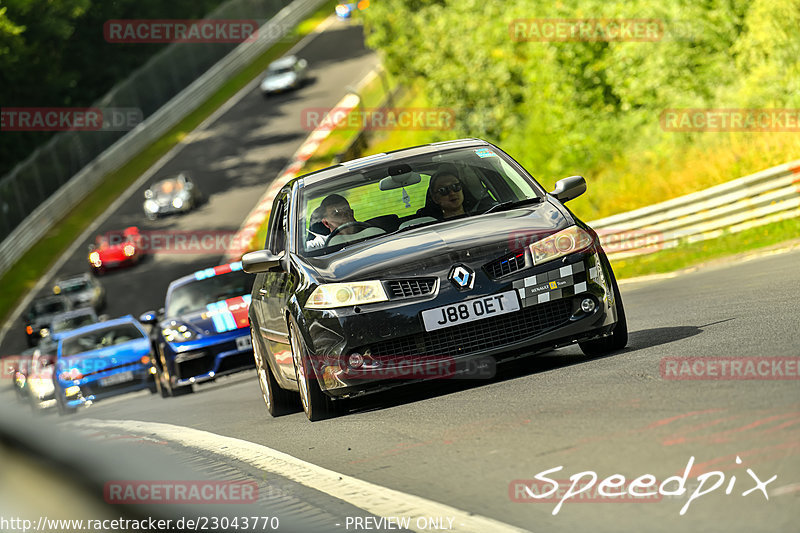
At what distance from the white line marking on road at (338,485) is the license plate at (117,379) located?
32.8 feet

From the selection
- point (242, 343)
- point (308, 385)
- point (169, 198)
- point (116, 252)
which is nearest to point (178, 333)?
point (242, 343)

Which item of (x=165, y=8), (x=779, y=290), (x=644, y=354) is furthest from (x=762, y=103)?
(x=165, y=8)

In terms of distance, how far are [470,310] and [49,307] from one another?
Answer: 3765cm

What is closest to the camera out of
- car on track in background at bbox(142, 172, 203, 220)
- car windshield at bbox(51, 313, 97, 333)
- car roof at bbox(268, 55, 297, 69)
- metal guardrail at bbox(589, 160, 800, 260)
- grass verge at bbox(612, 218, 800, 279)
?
grass verge at bbox(612, 218, 800, 279)

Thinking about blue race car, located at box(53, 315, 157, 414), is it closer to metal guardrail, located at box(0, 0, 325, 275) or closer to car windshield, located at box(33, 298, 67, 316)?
car windshield, located at box(33, 298, 67, 316)

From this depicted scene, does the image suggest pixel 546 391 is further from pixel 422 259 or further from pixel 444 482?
pixel 444 482

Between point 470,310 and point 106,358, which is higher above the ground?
point 470,310

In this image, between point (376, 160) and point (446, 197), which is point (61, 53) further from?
point (446, 197)

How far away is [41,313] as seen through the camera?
4291 centimetres

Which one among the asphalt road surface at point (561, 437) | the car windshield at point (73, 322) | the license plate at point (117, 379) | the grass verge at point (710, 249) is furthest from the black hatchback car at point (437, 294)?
the car windshield at point (73, 322)

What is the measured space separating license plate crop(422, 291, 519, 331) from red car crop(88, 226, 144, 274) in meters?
42.3

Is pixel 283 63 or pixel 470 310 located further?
pixel 283 63

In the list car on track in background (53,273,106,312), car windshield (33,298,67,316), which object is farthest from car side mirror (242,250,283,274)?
car windshield (33,298,67,316)

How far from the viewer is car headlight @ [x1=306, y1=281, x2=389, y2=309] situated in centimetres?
756
